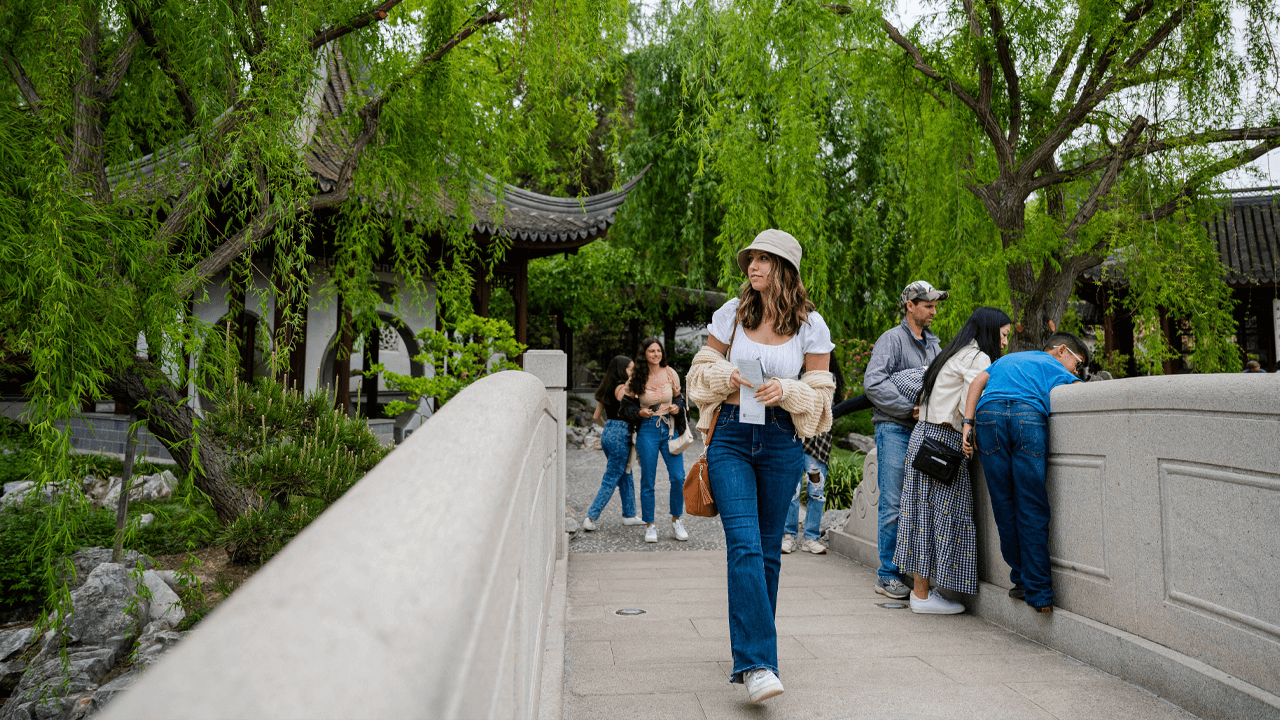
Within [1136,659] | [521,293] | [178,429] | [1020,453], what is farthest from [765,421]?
[521,293]

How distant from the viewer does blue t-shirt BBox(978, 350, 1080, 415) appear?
348 cm

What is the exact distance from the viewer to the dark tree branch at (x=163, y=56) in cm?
364

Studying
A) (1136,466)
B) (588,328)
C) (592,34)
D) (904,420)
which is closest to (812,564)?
(904,420)

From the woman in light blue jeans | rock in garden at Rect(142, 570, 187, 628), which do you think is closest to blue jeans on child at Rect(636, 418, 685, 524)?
the woman in light blue jeans

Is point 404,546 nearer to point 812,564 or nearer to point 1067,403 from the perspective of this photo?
point 1067,403

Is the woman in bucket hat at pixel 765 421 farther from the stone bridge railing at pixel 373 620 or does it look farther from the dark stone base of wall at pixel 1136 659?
the stone bridge railing at pixel 373 620

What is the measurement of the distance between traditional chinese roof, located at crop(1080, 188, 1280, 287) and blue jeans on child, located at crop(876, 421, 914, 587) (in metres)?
10.0

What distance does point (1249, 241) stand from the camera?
14.1 meters

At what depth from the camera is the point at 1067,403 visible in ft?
11.0

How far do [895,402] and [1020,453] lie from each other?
87 cm

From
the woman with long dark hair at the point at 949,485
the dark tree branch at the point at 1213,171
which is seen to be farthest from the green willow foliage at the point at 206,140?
the dark tree branch at the point at 1213,171

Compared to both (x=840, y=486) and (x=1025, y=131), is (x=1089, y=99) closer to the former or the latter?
(x=1025, y=131)

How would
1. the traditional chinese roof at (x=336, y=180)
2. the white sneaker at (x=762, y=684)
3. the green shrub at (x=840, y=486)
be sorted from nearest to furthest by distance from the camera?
the white sneaker at (x=762, y=684), the traditional chinese roof at (x=336, y=180), the green shrub at (x=840, y=486)

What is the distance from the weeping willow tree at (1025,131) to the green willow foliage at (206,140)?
165cm
